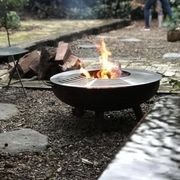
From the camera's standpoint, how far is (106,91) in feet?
13.5

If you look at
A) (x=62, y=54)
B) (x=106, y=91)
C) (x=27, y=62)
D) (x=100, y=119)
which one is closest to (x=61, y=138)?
(x=100, y=119)

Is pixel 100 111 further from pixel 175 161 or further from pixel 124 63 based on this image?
pixel 124 63

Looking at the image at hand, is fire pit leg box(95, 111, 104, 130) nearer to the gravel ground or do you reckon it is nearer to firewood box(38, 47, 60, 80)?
the gravel ground

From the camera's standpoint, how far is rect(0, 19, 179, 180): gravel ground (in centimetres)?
351

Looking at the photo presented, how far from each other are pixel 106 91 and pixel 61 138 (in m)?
0.60

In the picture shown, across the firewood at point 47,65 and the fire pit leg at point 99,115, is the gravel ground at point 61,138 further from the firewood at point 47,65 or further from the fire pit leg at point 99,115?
the firewood at point 47,65

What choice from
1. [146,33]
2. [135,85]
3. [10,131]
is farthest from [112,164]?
[146,33]

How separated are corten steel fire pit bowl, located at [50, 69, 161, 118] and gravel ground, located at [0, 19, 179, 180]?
21 cm

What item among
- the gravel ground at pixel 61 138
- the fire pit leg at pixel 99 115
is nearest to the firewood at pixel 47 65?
the gravel ground at pixel 61 138

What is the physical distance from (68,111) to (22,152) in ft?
4.59

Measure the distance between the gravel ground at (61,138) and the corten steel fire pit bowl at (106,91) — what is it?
208 mm

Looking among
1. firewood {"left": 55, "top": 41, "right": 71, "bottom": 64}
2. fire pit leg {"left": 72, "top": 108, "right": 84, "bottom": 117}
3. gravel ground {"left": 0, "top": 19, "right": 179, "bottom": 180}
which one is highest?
firewood {"left": 55, "top": 41, "right": 71, "bottom": 64}

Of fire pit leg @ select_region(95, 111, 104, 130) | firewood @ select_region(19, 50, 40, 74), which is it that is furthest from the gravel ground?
firewood @ select_region(19, 50, 40, 74)

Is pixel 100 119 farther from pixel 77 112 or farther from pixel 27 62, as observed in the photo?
pixel 27 62
